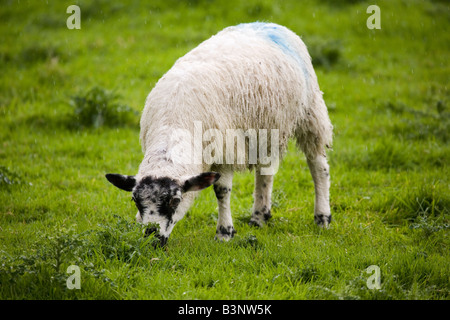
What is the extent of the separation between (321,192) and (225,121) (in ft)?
5.81

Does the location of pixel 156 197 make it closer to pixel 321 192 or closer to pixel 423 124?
pixel 321 192

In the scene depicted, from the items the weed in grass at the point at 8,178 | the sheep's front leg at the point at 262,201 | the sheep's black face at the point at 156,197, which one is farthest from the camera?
the weed in grass at the point at 8,178

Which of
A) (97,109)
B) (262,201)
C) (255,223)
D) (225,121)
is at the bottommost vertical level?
(255,223)

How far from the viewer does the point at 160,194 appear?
4.07 metres

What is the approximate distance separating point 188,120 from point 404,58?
9.43 m

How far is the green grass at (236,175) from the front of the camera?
13.4ft

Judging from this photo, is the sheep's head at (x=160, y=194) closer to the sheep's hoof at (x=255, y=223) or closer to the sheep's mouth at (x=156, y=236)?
the sheep's mouth at (x=156, y=236)

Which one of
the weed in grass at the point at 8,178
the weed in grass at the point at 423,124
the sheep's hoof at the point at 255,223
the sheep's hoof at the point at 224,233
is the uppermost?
the weed in grass at the point at 423,124

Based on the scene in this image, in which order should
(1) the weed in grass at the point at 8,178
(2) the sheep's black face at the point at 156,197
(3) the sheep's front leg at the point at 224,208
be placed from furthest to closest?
(1) the weed in grass at the point at 8,178 → (3) the sheep's front leg at the point at 224,208 → (2) the sheep's black face at the point at 156,197

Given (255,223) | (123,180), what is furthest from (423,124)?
(123,180)

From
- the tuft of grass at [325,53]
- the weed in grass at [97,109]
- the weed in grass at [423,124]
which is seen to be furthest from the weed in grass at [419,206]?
the tuft of grass at [325,53]

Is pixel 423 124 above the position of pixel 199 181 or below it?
Result: below

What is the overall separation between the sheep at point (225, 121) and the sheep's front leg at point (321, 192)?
12mm

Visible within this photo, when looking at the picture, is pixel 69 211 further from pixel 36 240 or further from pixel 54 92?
pixel 54 92
